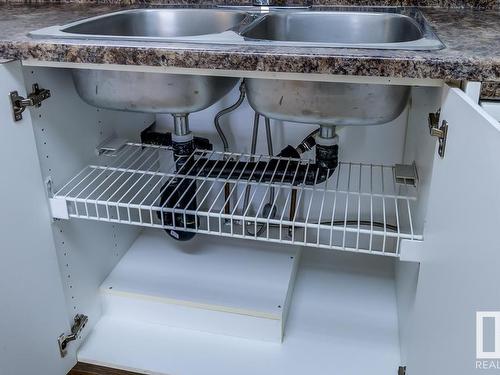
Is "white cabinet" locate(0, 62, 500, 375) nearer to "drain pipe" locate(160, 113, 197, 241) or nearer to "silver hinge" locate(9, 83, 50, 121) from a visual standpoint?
"silver hinge" locate(9, 83, 50, 121)

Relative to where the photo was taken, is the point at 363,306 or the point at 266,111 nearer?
the point at 266,111

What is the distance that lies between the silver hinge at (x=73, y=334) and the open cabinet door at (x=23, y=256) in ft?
0.10

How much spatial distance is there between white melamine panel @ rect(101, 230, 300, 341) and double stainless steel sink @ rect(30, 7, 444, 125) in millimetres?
602

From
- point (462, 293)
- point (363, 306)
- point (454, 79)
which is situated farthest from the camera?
point (363, 306)

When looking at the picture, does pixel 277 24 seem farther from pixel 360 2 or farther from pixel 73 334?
pixel 73 334

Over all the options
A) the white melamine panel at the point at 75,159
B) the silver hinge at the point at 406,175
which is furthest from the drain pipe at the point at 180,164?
the silver hinge at the point at 406,175

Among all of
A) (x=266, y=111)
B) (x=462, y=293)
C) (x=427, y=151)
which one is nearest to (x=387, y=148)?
(x=427, y=151)

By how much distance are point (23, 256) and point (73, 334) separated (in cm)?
34

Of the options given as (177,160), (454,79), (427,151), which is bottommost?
(177,160)

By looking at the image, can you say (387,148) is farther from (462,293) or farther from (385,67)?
(462,293)

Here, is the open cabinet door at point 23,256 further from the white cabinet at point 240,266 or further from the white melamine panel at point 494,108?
the white melamine panel at point 494,108

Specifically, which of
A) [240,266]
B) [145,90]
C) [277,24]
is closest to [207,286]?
[240,266]

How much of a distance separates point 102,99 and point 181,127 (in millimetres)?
281

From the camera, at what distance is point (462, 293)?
2.45ft
